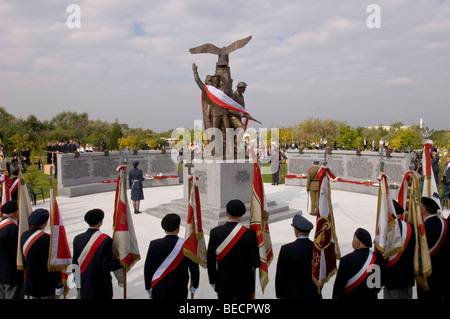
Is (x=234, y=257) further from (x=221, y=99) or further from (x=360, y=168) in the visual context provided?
(x=360, y=168)

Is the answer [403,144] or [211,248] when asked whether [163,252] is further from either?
[403,144]

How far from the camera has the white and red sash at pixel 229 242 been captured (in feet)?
10.9

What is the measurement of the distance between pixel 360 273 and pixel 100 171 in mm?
13926

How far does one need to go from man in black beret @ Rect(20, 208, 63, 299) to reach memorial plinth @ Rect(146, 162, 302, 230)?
192 inches

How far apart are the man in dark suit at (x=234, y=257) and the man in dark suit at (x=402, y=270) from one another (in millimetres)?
1677

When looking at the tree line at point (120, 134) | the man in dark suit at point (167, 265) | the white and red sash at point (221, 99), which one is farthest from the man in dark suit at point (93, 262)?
the tree line at point (120, 134)

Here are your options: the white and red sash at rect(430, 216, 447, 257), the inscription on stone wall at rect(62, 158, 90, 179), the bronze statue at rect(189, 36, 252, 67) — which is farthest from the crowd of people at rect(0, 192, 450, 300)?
the inscription on stone wall at rect(62, 158, 90, 179)

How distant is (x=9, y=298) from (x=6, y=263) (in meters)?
0.49

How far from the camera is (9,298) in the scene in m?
3.79

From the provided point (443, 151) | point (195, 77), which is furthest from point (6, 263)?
point (443, 151)

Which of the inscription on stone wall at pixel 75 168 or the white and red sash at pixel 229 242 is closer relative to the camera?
the white and red sash at pixel 229 242

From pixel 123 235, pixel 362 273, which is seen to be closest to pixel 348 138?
pixel 362 273

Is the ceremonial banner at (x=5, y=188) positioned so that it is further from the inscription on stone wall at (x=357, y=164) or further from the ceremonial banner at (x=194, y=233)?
the inscription on stone wall at (x=357, y=164)

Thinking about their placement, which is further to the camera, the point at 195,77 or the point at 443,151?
the point at 443,151
